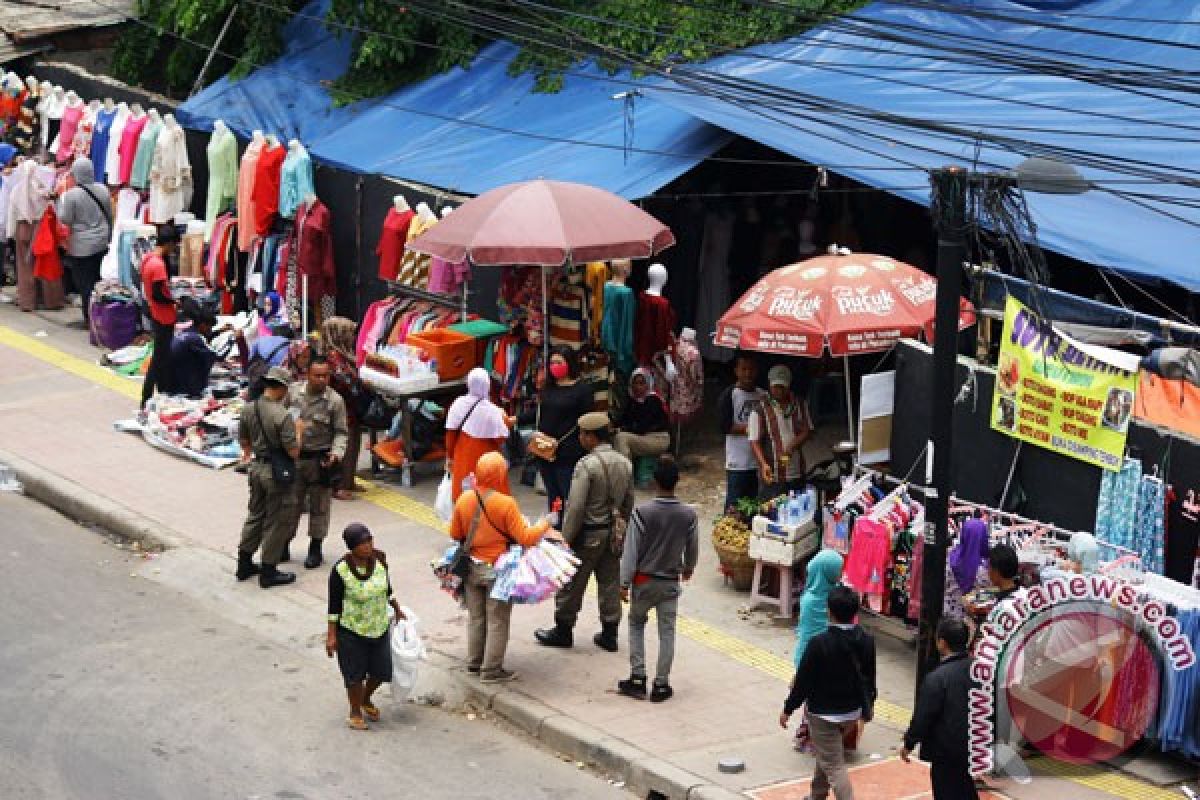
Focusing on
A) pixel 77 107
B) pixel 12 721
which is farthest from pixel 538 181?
pixel 77 107

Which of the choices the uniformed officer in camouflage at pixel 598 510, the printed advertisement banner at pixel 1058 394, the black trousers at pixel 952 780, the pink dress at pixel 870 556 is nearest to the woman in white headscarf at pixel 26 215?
the uniformed officer in camouflage at pixel 598 510

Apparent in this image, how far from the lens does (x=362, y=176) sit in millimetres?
20016

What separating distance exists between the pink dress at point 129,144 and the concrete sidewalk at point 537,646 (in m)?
3.04

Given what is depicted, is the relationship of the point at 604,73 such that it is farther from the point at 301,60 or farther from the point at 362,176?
the point at 301,60

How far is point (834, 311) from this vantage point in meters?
14.3

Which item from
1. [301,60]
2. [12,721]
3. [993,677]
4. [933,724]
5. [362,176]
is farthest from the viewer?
[301,60]

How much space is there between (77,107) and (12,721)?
1314 cm

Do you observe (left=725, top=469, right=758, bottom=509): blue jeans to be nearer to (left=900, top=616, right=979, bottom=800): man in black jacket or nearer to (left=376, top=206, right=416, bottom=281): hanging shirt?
(left=376, top=206, right=416, bottom=281): hanging shirt

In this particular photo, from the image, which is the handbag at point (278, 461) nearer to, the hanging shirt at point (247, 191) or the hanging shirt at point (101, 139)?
the hanging shirt at point (247, 191)

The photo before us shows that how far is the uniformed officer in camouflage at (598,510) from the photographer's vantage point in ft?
43.4

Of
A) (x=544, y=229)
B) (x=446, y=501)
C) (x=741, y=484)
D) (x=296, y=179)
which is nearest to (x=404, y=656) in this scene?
(x=446, y=501)

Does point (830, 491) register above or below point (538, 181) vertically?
below

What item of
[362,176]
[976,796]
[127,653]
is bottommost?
Result: [127,653]

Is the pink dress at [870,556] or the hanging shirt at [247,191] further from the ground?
the hanging shirt at [247,191]
